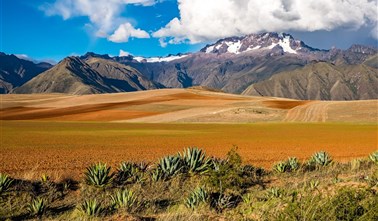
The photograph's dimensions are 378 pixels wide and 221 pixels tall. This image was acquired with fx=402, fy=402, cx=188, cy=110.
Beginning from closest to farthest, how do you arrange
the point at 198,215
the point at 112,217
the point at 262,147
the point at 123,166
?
the point at 198,215
the point at 112,217
the point at 123,166
the point at 262,147

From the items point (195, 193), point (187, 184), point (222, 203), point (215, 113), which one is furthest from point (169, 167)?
point (215, 113)

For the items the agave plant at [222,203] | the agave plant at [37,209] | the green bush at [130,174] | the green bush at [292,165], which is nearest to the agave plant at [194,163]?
the green bush at [130,174]

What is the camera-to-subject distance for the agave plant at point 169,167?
18531 millimetres

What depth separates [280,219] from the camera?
27.0ft

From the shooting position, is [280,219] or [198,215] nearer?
[280,219]

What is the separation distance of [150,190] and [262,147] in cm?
2421

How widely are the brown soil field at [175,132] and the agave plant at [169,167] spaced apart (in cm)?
485

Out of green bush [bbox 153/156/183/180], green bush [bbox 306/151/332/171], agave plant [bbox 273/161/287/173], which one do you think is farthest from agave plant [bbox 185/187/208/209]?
green bush [bbox 306/151/332/171]

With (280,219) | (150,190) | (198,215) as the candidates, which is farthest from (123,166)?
(280,219)

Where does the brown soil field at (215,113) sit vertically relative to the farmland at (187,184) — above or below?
above

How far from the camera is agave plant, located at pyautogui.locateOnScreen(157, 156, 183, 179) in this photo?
1853 cm

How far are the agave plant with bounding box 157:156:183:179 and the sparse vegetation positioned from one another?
5cm

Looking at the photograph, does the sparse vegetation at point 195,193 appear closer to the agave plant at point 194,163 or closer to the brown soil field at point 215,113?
the agave plant at point 194,163

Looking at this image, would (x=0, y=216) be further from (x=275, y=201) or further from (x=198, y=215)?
(x=275, y=201)
